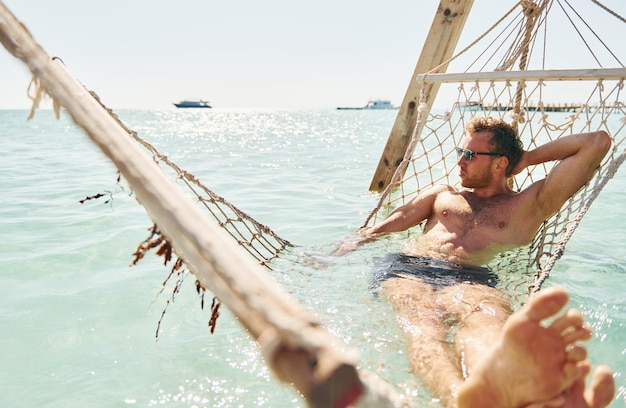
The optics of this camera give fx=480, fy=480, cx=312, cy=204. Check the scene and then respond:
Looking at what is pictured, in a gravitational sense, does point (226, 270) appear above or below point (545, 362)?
above

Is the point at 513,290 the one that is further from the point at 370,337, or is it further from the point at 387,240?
the point at 387,240

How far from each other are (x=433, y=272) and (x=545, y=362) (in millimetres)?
1423

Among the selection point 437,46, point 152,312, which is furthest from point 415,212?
point 437,46

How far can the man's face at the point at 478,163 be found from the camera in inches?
105

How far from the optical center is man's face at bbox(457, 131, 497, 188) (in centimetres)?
266

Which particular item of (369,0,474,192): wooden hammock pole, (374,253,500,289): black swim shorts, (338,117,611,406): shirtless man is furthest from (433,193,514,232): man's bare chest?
(369,0,474,192): wooden hammock pole

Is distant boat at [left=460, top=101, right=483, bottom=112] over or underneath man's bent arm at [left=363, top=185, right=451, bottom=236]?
over

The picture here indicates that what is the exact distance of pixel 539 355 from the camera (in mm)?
982

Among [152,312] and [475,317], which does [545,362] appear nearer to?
[475,317]

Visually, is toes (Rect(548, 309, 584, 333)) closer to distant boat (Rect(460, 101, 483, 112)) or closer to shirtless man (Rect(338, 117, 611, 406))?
shirtless man (Rect(338, 117, 611, 406))

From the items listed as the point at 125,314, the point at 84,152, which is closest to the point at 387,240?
the point at 125,314

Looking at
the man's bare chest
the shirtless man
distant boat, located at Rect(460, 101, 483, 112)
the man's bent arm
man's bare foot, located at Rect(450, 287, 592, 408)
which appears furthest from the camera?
distant boat, located at Rect(460, 101, 483, 112)

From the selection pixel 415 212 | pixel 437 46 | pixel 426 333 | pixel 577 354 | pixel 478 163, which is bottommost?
pixel 426 333

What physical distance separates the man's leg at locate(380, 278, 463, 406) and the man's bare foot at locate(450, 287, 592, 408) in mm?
410
